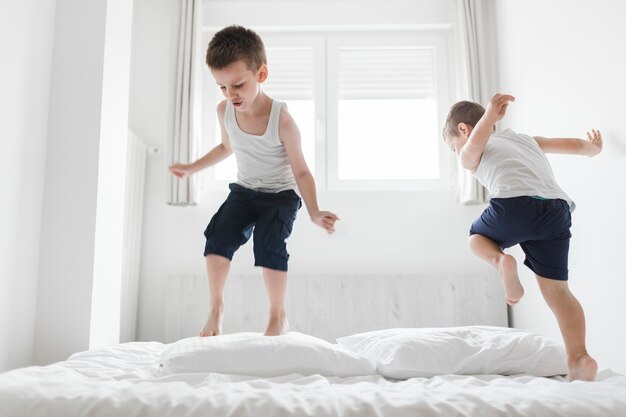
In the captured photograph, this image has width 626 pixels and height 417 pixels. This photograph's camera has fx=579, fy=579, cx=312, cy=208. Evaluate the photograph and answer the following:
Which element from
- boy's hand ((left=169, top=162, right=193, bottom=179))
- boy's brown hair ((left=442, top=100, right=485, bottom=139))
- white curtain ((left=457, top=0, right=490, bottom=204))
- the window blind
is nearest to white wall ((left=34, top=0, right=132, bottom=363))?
boy's hand ((left=169, top=162, right=193, bottom=179))

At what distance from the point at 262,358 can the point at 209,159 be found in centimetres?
95

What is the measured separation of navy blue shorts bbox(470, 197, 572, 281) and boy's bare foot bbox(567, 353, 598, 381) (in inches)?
10.2

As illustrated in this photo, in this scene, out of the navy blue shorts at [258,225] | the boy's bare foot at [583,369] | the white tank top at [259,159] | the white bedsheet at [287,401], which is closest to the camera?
the white bedsheet at [287,401]

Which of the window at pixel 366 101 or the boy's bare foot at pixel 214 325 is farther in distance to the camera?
the window at pixel 366 101

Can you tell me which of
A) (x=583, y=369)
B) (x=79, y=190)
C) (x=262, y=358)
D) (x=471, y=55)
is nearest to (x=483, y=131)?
(x=583, y=369)

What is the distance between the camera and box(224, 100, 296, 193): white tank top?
2090mm

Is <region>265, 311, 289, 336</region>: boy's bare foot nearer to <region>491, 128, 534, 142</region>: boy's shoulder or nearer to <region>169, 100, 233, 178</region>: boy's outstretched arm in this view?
<region>169, 100, 233, 178</region>: boy's outstretched arm

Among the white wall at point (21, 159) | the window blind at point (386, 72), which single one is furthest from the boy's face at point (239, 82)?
the window blind at point (386, 72)

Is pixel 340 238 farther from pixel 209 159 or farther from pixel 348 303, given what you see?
pixel 209 159

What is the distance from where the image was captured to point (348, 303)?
323 centimetres

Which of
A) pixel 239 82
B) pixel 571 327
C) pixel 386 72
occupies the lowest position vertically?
pixel 571 327

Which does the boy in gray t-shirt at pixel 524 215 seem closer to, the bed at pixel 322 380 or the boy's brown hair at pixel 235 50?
the bed at pixel 322 380

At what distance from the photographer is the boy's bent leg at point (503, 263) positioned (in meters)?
1.63

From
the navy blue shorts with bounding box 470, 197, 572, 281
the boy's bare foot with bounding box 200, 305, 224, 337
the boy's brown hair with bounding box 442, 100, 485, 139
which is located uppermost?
the boy's brown hair with bounding box 442, 100, 485, 139
